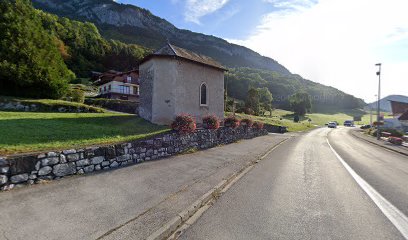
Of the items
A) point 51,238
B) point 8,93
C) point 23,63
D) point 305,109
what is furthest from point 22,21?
point 305,109

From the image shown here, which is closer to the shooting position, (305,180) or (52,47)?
(305,180)

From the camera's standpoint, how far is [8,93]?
911 inches

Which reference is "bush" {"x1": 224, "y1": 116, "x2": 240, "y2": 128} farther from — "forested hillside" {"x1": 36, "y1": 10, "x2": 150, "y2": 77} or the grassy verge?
"forested hillside" {"x1": 36, "y1": 10, "x2": 150, "y2": 77}

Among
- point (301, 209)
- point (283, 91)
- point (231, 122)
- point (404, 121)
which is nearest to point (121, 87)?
point (231, 122)

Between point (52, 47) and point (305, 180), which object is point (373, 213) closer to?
point (305, 180)

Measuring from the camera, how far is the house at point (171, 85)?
20.4m

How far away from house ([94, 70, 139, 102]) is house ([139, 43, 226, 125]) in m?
38.8

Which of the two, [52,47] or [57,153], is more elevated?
[52,47]

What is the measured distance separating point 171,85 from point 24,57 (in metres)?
14.2

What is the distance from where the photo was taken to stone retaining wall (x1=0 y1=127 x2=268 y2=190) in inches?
282

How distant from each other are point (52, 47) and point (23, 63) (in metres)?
4.03

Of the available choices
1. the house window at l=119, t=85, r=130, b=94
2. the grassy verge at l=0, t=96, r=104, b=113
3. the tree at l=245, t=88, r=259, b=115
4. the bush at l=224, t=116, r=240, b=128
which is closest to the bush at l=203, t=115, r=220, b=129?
the bush at l=224, t=116, r=240, b=128

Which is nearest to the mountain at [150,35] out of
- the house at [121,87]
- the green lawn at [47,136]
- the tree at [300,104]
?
the tree at [300,104]

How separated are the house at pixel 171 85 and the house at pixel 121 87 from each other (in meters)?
38.8
